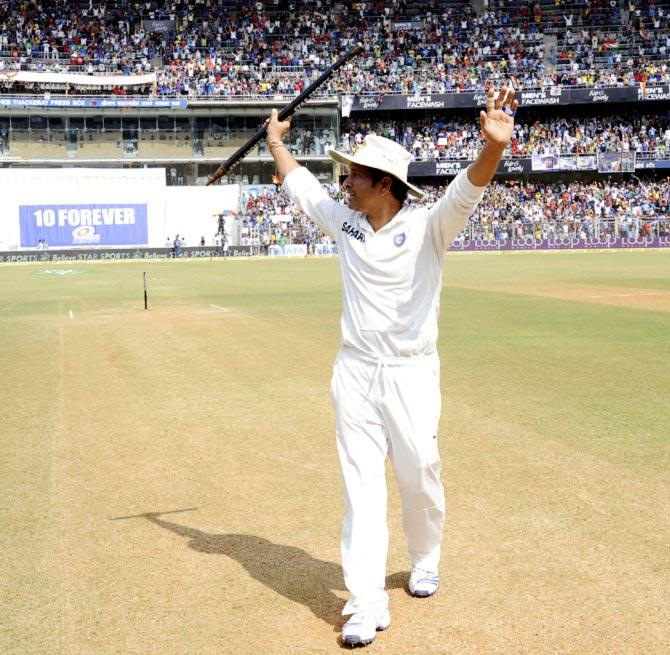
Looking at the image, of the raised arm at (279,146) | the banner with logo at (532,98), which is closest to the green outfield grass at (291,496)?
the raised arm at (279,146)

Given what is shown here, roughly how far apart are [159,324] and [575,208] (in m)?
49.6

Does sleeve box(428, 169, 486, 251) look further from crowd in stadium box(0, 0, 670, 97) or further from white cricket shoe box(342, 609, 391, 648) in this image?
crowd in stadium box(0, 0, 670, 97)

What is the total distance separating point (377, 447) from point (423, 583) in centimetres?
83

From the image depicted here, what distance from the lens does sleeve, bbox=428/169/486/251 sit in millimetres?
4344

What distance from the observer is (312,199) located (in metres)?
5.14

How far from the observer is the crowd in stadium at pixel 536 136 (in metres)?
66.8

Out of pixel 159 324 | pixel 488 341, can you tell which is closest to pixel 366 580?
pixel 488 341

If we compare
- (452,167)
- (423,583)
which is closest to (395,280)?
(423,583)

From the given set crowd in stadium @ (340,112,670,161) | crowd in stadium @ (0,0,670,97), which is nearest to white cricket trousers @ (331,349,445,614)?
crowd in stadium @ (340,112,670,161)

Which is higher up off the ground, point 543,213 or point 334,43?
point 334,43

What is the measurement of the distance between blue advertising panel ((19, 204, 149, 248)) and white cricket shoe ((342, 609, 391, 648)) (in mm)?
54928

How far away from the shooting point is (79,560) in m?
5.62

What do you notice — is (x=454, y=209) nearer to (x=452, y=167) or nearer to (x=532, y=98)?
(x=452, y=167)

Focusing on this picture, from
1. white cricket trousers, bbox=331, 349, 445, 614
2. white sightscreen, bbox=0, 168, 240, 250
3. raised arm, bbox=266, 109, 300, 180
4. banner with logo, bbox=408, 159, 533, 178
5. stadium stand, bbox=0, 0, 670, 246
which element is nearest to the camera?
white cricket trousers, bbox=331, 349, 445, 614
